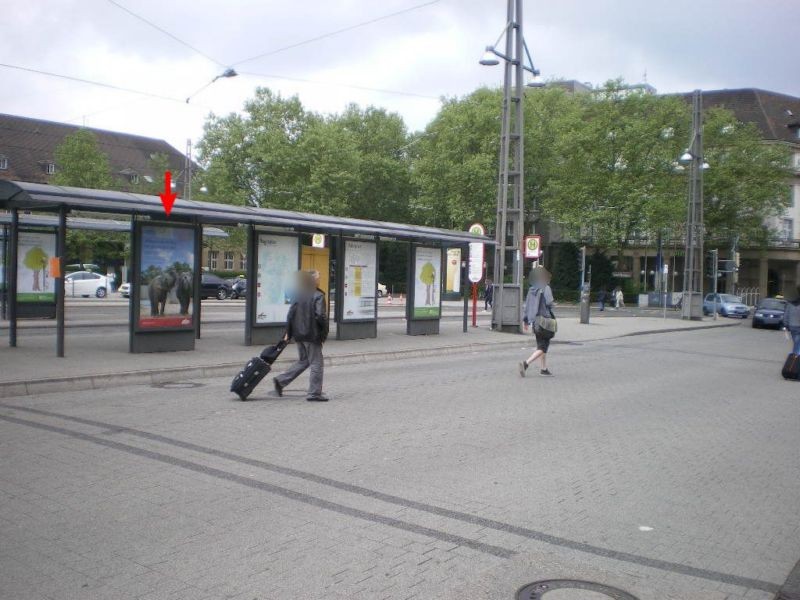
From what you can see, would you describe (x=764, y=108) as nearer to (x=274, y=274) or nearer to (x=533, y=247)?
(x=533, y=247)

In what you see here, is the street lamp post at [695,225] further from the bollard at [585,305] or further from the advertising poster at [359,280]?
the advertising poster at [359,280]

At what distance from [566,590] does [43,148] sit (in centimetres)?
8328

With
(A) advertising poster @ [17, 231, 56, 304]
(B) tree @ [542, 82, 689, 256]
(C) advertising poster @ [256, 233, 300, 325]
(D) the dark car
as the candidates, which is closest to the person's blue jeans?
(C) advertising poster @ [256, 233, 300, 325]

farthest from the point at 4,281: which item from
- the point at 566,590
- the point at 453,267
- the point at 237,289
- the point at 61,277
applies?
the point at 237,289

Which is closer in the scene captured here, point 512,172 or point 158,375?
point 158,375

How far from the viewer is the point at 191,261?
14.8 m

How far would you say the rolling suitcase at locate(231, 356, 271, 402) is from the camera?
10.2 metres

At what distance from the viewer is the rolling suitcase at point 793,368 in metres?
14.7

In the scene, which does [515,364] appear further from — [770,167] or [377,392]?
[770,167]

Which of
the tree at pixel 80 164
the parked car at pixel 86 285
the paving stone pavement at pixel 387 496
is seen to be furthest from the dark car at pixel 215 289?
the paving stone pavement at pixel 387 496

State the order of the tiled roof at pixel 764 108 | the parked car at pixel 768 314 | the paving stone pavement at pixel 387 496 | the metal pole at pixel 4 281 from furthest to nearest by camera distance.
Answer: the tiled roof at pixel 764 108, the parked car at pixel 768 314, the metal pole at pixel 4 281, the paving stone pavement at pixel 387 496

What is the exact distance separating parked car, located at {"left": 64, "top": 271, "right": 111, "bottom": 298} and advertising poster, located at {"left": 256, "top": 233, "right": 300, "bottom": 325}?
27.3 meters

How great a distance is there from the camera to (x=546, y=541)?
509 cm

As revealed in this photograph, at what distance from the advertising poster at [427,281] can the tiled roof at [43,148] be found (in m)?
48.6
